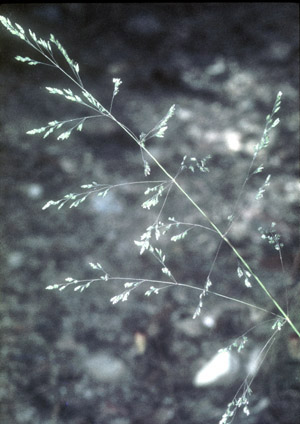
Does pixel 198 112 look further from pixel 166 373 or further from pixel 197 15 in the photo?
pixel 166 373

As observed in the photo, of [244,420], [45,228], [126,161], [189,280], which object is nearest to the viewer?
[244,420]

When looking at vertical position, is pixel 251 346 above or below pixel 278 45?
below

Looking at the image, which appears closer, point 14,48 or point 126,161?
point 126,161

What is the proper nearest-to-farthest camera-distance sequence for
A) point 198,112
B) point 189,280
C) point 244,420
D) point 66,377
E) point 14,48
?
point 244,420, point 66,377, point 189,280, point 198,112, point 14,48

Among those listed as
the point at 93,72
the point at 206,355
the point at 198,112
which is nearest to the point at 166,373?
the point at 206,355

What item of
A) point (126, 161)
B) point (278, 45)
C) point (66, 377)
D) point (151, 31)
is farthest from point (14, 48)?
point (66, 377)

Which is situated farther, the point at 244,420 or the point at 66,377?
the point at 66,377

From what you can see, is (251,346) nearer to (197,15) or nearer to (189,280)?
(189,280)

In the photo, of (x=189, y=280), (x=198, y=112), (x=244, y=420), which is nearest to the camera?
(x=244, y=420)

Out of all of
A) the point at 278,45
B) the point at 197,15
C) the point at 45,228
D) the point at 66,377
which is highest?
the point at 197,15
